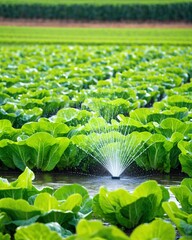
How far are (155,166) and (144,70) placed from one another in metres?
10.4

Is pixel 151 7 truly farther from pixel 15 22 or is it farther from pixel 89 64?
pixel 89 64

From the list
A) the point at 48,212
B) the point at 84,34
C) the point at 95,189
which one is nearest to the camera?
the point at 48,212

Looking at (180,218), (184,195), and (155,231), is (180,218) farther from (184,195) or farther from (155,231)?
(155,231)

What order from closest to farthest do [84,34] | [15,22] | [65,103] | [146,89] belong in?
[65,103]
[146,89]
[84,34]
[15,22]

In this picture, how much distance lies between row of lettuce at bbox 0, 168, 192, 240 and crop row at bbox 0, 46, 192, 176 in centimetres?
188

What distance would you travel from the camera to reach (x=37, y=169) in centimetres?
838

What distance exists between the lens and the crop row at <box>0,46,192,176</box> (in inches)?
320

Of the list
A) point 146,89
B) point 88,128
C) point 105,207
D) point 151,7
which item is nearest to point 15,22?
Result: point 151,7

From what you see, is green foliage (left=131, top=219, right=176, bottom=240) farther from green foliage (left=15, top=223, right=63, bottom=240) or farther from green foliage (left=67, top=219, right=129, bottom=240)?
green foliage (left=15, top=223, right=63, bottom=240)

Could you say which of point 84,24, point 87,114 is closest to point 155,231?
point 87,114

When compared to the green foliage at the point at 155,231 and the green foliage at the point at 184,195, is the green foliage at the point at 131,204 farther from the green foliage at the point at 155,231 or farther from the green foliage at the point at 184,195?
the green foliage at the point at 155,231

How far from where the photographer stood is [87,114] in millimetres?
9703

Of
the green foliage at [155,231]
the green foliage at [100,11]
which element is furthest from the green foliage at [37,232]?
the green foliage at [100,11]

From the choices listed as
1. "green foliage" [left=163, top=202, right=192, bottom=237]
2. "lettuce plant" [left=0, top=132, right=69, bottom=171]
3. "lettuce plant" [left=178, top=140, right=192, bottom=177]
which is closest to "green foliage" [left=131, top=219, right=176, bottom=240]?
"green foliage" [left=163, top=202, right=192, bottom=237]
